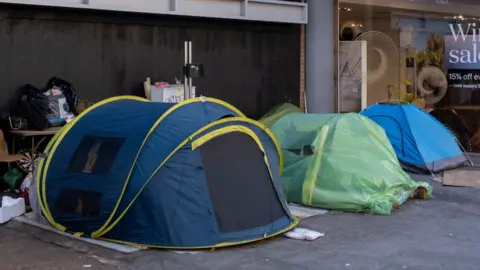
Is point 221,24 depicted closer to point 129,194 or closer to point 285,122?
point 285,122

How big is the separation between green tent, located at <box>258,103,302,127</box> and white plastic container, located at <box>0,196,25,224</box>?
20.9 ft

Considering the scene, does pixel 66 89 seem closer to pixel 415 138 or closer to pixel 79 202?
pixel 79 202

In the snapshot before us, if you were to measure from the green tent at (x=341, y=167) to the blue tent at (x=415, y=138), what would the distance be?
7.43ft

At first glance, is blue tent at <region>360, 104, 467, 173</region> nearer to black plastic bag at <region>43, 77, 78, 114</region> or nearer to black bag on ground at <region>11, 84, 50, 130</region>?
black plastic bag at <region>43, 77, 78, 114</region>

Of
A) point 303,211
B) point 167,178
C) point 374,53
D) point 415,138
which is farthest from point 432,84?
point 167,178

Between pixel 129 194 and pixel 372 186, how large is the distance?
3600 millimetres

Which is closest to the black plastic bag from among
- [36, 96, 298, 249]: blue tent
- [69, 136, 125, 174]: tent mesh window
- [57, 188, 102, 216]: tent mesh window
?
[36, 96, 298, 249]: blue tent

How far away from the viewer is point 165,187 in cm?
742

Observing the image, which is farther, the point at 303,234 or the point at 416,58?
the point at 416,58

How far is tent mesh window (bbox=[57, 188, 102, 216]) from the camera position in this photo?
25.3 ft

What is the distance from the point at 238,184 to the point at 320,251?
1.15 m

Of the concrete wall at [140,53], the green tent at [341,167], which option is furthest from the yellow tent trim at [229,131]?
the concrete wall at [140,53]

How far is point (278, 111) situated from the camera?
49.4 feet

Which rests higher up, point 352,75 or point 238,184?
point 352,75
